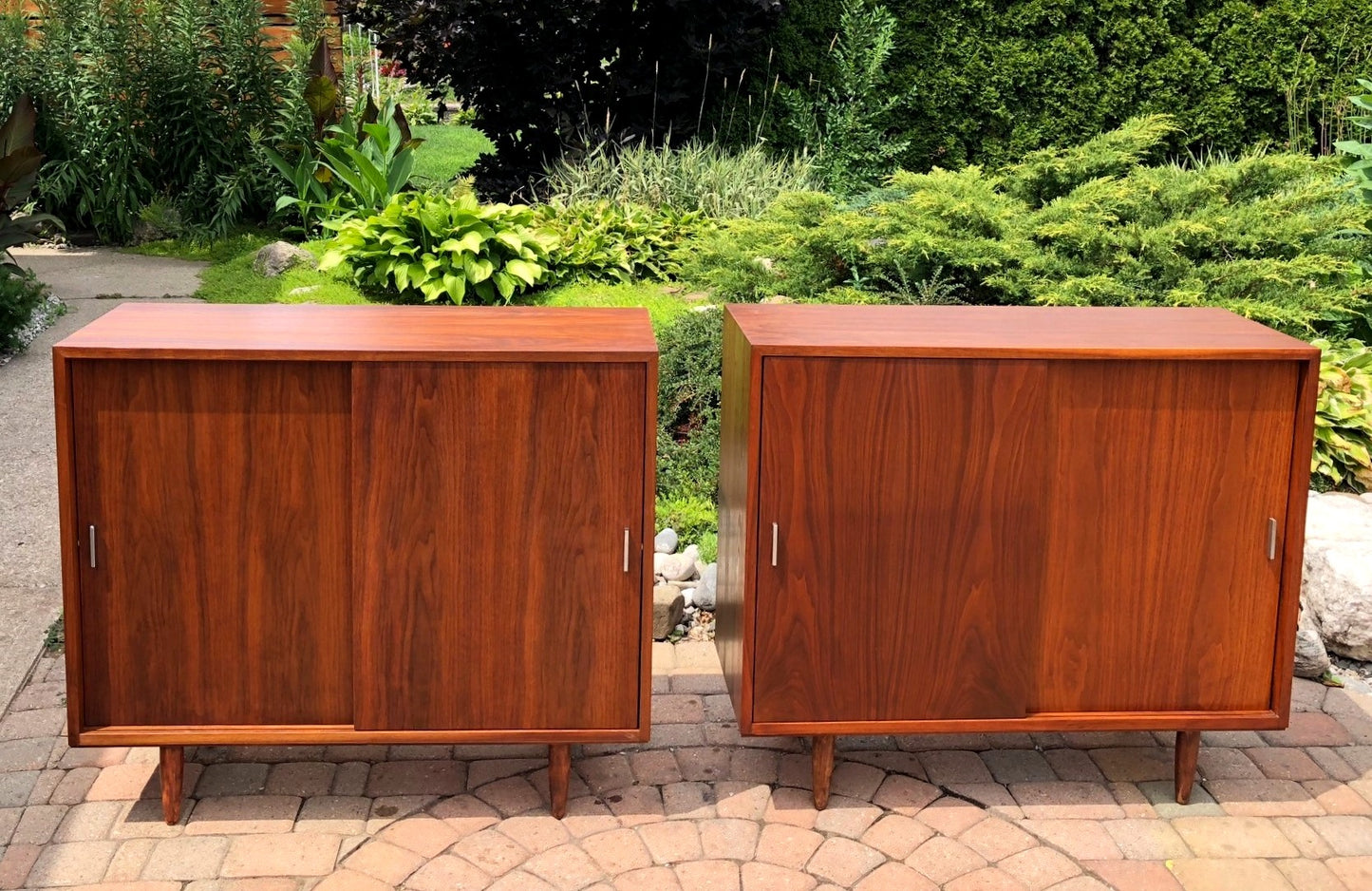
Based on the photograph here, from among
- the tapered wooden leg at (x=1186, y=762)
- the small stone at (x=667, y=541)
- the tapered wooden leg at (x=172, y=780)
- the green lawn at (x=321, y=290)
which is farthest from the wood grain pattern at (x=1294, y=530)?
the green lawn at (x=321, y=290)

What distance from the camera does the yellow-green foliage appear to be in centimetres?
590

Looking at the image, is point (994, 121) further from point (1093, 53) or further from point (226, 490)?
point (226, 490)

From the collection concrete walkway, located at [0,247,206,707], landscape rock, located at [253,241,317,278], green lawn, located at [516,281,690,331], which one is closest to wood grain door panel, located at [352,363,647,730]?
concrete walkway, located at [0,247,206,707]

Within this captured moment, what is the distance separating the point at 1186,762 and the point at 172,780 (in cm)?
242

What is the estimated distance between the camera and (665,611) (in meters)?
4.41

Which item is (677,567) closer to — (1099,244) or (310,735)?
(310,735)

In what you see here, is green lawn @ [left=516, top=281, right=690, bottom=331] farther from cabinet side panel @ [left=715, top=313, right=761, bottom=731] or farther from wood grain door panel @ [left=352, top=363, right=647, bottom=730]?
wood grain door panel @ [left=352, top=363, right=647, bottom=730]

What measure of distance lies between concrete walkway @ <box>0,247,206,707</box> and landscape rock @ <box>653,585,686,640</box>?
5.92 ft

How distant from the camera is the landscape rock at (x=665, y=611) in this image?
4406 mm

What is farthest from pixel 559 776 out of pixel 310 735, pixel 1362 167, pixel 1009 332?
pixel 1362 167

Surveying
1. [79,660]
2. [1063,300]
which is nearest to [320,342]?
[79,660]

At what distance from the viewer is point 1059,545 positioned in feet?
11.0

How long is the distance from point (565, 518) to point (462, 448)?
278 millimetres

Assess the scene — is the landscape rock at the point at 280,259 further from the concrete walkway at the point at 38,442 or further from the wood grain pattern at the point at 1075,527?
the wood grain pattern at the point at 1075,527
